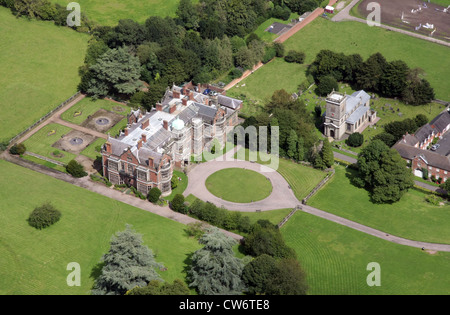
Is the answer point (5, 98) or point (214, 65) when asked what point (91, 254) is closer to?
point (5, 98)

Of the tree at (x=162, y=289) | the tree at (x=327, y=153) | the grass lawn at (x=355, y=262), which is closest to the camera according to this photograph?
the tree at (x=162, y=289)

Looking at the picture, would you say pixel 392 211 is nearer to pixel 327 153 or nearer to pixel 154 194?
pixel 327 153

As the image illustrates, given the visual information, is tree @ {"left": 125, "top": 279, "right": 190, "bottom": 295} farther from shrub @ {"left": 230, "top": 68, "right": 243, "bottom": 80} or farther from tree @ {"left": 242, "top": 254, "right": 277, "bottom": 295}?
shrub @ {"left": 230, "top": 68, "right": 243, "bottom": 80}

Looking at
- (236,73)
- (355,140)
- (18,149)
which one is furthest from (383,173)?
(18,149)

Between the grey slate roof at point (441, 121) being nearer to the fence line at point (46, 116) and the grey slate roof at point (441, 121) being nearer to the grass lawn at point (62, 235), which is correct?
the grass lawn at point (62, 235)

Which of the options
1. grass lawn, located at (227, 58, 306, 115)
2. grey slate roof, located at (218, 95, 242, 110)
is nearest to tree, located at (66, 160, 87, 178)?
grey slate roof, located at (218, 95, 242, 110)

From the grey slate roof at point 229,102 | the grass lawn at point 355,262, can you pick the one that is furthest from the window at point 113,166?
the grass lawn at point 355,262
